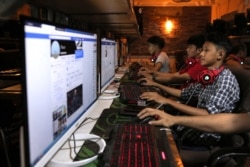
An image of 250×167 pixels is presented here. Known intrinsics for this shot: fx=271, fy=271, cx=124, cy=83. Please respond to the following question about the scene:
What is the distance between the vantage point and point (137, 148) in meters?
0.91

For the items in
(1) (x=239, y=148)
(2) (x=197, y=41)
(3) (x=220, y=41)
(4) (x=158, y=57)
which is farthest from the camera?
(4) (x=158, y=57)

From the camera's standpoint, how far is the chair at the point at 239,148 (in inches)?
45.8

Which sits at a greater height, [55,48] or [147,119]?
[55,48]

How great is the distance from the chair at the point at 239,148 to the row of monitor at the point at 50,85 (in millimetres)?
615

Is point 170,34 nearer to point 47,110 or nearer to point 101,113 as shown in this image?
point 101,113

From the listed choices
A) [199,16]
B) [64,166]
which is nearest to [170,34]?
[199,16]

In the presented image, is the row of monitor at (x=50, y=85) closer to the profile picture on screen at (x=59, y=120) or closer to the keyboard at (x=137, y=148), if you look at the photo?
the profile picture on screen at (x=59, y=120)

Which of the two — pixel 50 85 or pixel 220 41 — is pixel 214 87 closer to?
pixel 220 41

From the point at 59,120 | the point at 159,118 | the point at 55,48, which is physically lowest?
the point at 159,118

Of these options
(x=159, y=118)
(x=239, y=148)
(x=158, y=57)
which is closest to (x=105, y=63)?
(x=159, y=118)

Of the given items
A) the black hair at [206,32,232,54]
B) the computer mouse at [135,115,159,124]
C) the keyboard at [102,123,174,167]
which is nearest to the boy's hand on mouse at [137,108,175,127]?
the computer mouse at [135,115,159,124]

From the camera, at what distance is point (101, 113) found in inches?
59.0

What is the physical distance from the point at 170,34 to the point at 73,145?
7783 millimetres

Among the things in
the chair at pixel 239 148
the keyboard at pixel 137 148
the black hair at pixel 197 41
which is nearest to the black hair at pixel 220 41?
the chair at pixel 239 148
